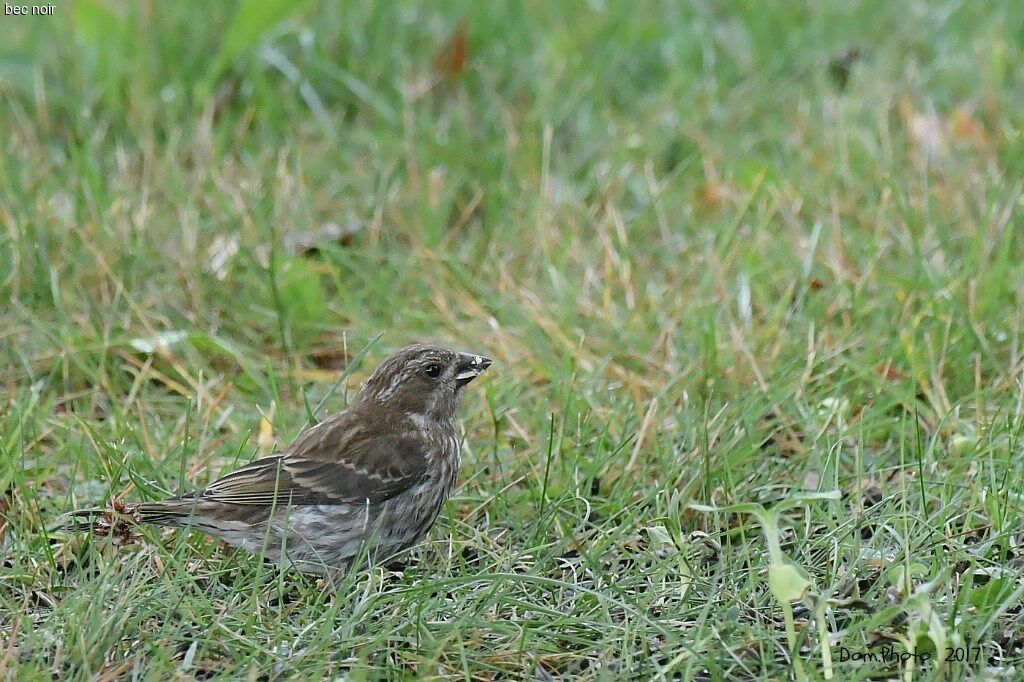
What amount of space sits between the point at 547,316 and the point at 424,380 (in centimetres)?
91

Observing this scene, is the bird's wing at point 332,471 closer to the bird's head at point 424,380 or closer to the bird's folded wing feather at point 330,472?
the bird's folded wing feather at point 330,472

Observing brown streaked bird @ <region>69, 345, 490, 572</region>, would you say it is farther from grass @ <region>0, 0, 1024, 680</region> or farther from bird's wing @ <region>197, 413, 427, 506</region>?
grass @ <region>0, 0, 1024, 680</region>

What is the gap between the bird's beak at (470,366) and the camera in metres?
4.91

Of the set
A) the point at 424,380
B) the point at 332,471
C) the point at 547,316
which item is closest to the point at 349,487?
the point at 332,471

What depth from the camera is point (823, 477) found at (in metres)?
4.29

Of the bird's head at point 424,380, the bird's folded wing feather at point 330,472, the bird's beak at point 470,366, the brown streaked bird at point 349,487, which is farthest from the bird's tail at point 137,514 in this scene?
the bird's beak at point 470,366

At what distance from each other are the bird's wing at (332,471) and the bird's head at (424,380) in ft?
0.54

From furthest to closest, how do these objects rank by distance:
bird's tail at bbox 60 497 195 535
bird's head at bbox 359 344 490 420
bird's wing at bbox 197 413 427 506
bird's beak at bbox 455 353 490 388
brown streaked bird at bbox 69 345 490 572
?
bird's beak at bbox 455 353 490 388 < bird's head at bbox 359 344 490 420 < bird's wing at bbox 197 413 427 506 < brown streaked bird at bbox 69 345 490 572 < bird's tail at bbox 60 497 195 535

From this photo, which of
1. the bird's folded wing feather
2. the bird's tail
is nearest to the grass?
the bird's tail

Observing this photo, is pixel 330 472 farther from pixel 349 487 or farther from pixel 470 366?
pixel 470 366

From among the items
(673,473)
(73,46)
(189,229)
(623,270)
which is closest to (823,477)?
(673,473)

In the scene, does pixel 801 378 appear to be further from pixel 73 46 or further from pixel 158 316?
pixel 73 46

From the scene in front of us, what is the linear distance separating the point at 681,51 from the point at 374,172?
6.32ft

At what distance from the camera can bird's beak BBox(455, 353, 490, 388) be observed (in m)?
4.91
